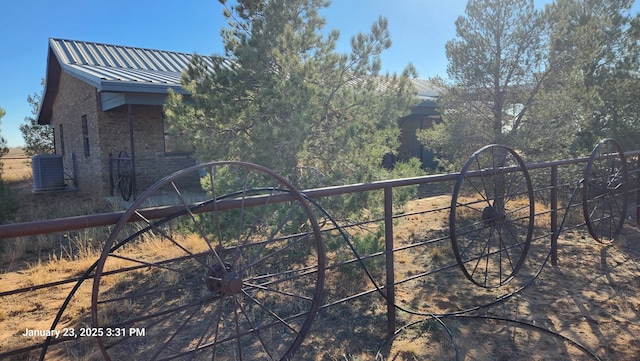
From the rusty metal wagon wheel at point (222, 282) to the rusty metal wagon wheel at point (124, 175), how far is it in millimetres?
3931

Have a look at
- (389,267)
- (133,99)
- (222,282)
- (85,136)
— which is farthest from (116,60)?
(222,282)

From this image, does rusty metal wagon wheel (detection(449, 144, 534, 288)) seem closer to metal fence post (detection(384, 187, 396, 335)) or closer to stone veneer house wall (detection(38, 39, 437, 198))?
metal fence post (detection(384, 187, 396, 335))

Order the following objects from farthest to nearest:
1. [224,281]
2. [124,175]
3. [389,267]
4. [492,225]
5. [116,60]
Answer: [116,60], [124,175], [492,225], [389,267], [224,281]

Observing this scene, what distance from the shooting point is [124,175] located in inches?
372

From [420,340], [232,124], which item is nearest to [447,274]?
[420,340]

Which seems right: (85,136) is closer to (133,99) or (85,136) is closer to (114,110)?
(114,110)

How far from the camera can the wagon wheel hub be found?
1814 millimetres

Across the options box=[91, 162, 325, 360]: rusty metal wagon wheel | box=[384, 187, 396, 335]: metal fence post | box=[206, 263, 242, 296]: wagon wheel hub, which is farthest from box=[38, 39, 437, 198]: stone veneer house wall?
box=[206, 263, 242, 296]: wagon wheel hub

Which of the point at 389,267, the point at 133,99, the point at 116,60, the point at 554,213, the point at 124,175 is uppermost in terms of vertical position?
the point at 116,60

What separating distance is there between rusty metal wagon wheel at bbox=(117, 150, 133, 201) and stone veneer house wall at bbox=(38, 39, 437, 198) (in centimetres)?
15

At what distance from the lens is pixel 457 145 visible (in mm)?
6504

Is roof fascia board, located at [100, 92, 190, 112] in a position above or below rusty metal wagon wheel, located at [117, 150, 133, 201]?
above

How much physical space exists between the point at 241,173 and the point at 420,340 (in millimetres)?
2369

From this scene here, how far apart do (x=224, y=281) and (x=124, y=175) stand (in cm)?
866
